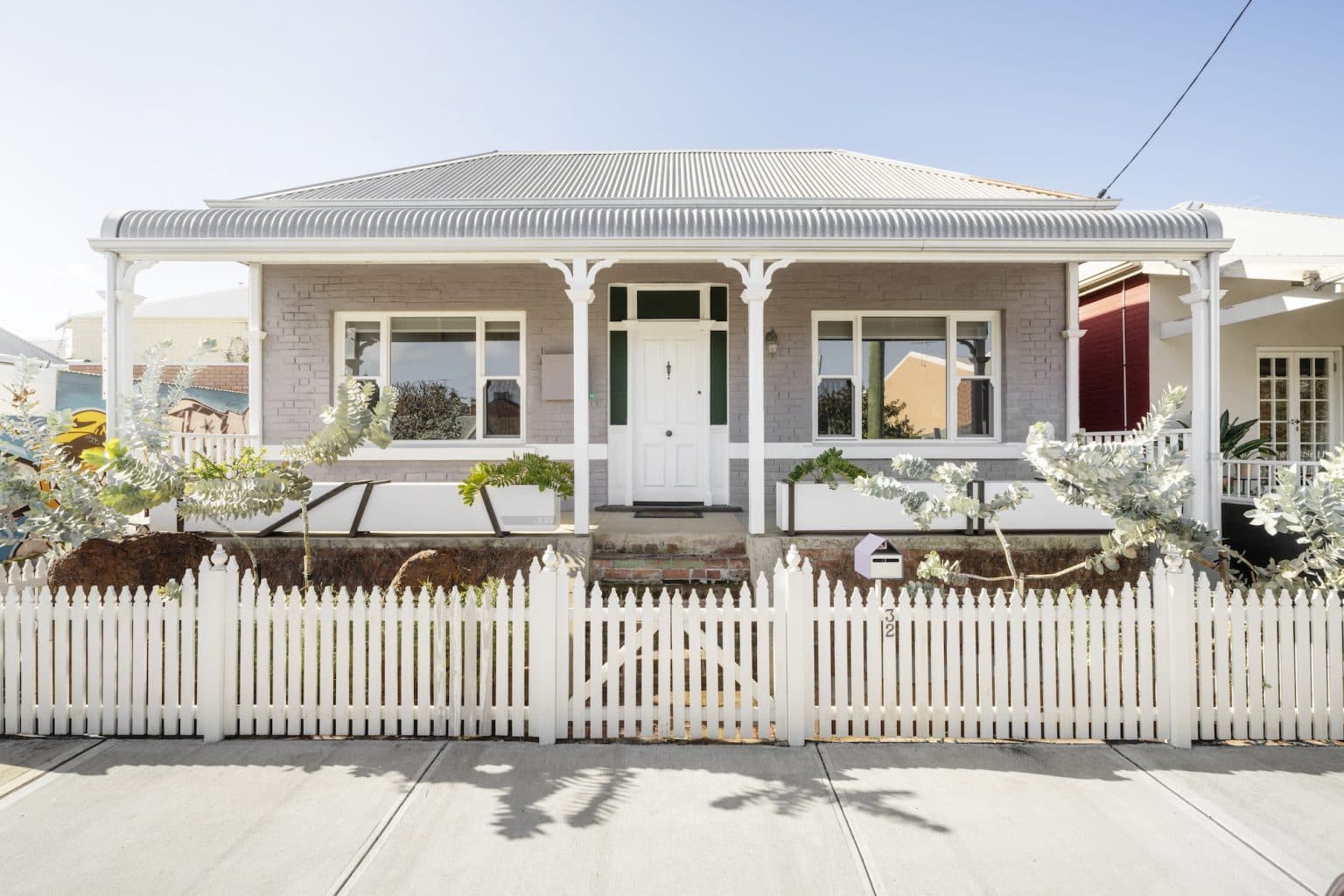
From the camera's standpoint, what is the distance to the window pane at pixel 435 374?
9.70 m

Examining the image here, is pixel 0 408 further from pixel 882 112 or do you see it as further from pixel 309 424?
pixel 882 112

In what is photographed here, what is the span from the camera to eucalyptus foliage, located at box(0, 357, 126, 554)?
5.82 meters

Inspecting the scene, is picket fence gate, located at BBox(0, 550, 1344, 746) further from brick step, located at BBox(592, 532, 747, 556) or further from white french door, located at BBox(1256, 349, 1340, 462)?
white french door, located at BBox(1256, 349, 1340, 462)

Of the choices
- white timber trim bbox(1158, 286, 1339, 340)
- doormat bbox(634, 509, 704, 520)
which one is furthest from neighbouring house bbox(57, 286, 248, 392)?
white timber trim bbox(1158, 286, 1339, 340)

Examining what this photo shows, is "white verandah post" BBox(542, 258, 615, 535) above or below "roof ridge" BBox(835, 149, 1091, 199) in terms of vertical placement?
below

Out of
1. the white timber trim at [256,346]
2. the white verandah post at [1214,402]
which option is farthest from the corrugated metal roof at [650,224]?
the white timber trim at [256,346]

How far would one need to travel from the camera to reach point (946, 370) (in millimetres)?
9797

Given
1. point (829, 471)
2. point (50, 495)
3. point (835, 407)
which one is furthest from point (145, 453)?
point (835, 407)

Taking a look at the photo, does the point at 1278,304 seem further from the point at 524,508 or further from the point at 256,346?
the point at 256,346

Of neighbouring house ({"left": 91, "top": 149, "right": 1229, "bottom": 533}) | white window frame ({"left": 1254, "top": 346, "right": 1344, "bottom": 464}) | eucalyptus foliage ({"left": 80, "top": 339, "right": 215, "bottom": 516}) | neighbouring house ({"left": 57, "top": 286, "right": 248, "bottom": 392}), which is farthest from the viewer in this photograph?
neighbouring house ({"left": 57, "top": 286, "right": 248, "bottom": 392})

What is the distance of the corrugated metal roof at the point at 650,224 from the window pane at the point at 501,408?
111 inches

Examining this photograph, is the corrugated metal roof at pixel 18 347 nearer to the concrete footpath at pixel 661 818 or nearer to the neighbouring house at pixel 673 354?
the neighbouring house at pixel 673 354

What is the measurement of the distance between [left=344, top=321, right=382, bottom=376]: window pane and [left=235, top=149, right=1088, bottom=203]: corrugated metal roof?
5.39 feet

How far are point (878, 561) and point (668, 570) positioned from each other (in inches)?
96.1
